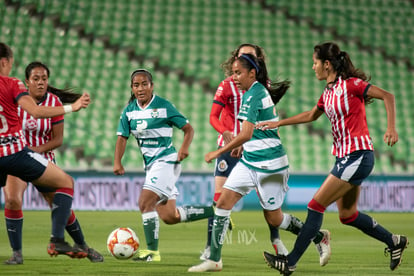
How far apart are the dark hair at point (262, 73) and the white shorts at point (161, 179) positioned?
3.87 ft

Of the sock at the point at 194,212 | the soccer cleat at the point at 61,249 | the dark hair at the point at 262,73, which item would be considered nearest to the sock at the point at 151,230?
the sock at the point at 194,212

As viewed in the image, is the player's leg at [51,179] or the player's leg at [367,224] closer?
the player's leg at [51,179]

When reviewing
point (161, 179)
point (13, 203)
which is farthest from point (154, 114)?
point (13, 203)

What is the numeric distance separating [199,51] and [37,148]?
1204 centimetres

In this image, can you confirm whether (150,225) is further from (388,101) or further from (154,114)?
(388,101)

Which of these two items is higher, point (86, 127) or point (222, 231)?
point (86, 127)

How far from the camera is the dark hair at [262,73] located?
559 cm

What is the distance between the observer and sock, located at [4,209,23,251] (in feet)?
19.4

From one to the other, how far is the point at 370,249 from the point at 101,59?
11.1 metres

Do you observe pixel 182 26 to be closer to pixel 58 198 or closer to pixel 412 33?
pixel 412 33

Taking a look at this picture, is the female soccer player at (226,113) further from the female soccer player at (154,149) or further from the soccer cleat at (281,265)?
the soccer cleat at (281,265)

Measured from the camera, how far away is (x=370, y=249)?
751cm

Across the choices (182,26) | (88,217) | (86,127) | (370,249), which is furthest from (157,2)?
(370,249)

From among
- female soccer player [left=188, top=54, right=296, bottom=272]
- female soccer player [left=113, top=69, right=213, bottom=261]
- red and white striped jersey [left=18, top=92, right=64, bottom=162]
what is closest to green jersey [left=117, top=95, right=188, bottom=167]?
female soccer player [left=113, top=69, right=213, bottom=261]
